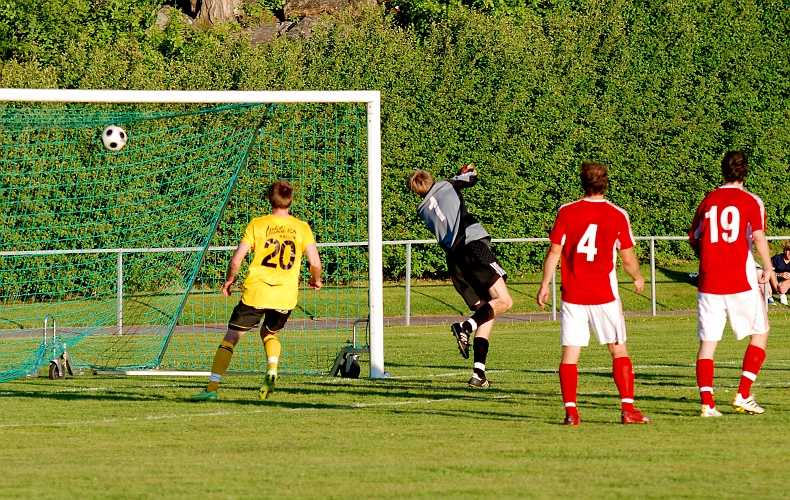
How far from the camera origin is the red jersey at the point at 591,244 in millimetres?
7863

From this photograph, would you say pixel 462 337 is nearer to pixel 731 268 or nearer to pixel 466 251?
pixel 466 251

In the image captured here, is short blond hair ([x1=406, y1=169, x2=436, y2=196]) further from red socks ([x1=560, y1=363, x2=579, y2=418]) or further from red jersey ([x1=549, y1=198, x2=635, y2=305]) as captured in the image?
red socks ([x1=560, y1=363, x2=579, y2=418])

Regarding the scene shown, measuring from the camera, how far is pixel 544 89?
24.6 m

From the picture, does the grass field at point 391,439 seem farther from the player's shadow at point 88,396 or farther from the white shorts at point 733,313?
the white shorts at point 733,313

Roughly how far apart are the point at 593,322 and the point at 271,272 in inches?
116

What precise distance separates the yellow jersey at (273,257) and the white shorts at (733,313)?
3.21 m

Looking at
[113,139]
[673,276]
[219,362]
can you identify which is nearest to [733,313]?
[219,362]

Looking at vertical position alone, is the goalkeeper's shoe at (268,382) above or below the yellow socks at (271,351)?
below

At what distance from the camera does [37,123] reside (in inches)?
493

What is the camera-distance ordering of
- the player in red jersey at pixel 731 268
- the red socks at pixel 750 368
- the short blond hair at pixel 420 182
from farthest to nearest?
the short blond hair at pixel 420 182
the red socks at pixel 750 368
the player in red jersey at pixel 731 268

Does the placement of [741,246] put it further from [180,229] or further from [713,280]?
[180,229]

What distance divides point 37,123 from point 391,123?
11688 millimetres

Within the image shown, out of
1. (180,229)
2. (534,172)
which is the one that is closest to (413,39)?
(534,172)

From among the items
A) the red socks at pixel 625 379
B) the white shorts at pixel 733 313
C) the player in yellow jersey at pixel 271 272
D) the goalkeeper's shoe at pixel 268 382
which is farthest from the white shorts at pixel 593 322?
the goalkeeper's shoe at pixel 268 382
